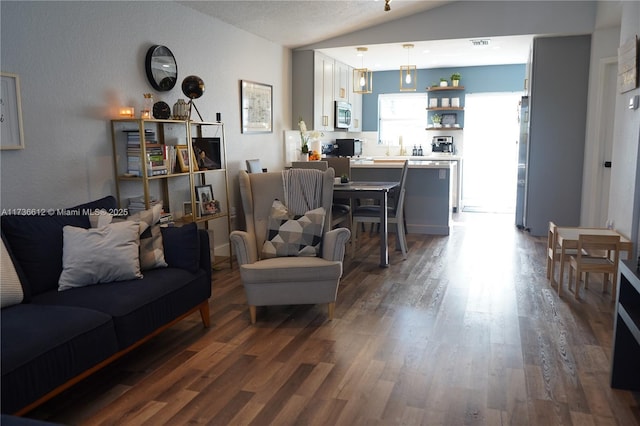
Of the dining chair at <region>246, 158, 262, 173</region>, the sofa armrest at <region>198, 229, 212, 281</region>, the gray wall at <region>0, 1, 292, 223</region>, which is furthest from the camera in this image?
the dining chair at <region>246, 158, 262, 173</region>

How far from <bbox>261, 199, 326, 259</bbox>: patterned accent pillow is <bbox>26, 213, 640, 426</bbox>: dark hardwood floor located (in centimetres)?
44

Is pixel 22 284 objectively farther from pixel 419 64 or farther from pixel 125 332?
pixel 419 64

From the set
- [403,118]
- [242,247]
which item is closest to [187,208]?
[242,247]

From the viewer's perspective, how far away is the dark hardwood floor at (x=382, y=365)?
2.36m

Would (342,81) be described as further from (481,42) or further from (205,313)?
(205,313)

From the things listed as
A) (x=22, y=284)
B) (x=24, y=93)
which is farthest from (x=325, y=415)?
(x=24, y=93)

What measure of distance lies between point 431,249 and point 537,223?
5.80ft

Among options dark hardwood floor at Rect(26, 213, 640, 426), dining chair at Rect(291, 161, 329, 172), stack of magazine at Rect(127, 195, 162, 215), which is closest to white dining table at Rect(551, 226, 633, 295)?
dark hardwood floor at Rect(26, 213, 640, 426)

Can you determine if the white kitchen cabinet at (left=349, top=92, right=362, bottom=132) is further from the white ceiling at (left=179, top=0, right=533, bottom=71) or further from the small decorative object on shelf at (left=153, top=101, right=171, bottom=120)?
the small decorative object on shelf at (left=153, top=101, right=171, bottom=120)

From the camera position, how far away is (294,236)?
376cm

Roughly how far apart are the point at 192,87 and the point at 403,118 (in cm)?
602

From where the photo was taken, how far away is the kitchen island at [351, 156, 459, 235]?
655 cm

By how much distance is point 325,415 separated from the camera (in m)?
2.34

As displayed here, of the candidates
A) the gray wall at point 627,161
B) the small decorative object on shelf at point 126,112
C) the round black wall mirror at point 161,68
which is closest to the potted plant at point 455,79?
the gray wall at point 627,161
